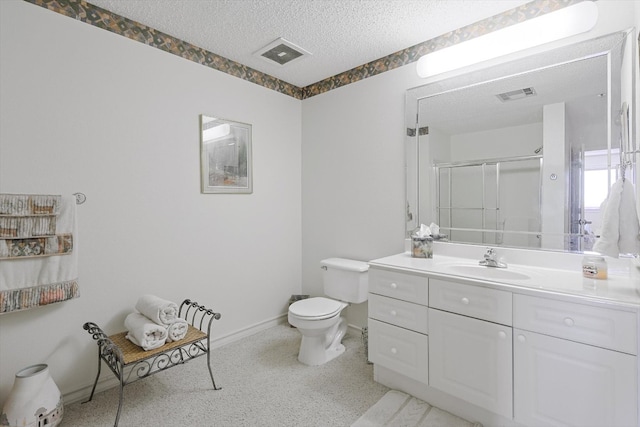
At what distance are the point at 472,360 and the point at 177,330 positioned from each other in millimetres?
1673

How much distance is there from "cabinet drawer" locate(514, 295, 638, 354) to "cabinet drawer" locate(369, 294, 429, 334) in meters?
0.48

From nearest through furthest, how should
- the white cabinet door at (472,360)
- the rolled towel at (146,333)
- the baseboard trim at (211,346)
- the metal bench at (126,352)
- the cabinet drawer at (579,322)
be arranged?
1. the cabinet drawer at (579,322)
2. the white cabinet door at (472,360)
3. the metal bench at (126,352)
4. the rolled towel at (146,333)
5. the baseboard trim at (211,346)

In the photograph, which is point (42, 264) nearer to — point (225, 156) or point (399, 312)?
point (225, 156)

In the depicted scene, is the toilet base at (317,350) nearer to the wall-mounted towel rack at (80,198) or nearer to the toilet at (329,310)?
the toilet at (329,310)

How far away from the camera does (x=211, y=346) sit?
8.33 feet

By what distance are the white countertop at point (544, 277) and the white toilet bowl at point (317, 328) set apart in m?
0.55

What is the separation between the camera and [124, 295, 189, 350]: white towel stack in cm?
181

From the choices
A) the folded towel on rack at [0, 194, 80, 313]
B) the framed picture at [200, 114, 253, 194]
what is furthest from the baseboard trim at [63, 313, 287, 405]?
the framed picture at [200, 114, 253, 194]

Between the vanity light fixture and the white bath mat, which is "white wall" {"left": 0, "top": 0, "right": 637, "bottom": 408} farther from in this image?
the white bath mat

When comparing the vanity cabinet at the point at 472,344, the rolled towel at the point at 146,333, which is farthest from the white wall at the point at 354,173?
the rolled towel at the point at 146,333

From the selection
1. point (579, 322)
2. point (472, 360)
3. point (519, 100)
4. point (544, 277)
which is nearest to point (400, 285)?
point (472, 360)

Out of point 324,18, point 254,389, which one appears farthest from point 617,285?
point 324,18

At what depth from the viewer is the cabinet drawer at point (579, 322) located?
4.09 feet

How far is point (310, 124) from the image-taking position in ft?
10.4
